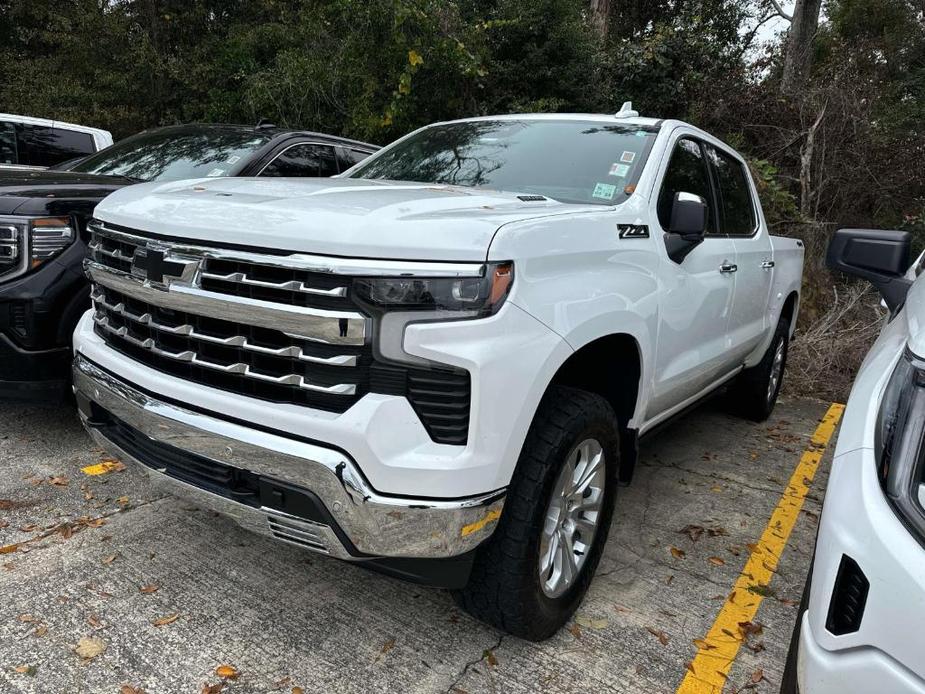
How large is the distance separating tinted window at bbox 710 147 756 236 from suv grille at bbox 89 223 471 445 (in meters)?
2.66

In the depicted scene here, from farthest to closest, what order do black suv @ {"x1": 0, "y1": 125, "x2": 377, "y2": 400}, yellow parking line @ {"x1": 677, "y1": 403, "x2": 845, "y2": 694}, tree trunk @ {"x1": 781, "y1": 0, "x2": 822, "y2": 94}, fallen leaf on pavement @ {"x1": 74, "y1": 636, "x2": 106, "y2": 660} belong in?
tree trunk @ {"x1": 781, "y1": 0, "x2": 822, "y2": 94}, black suv @ {"x1": 0, "y1": 125, "x2": 377, "y2": 400}, yellow parking line @ {"x1": 677, "y1": 403, "x2": 845, "y2": 694}, fallen leaf on pavement @ {"x1": 74, "y1": 636, "x2": 106, "y2": 660}

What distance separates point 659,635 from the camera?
104 inches

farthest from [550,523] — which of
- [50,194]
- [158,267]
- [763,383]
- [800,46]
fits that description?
[800,46]

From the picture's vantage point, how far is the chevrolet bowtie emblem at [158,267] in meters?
2.20

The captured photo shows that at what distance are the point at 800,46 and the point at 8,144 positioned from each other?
13.5 m

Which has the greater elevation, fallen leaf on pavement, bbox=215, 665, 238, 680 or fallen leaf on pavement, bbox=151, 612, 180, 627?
fallen leaf on pavement, bbox=215, 665, 238, 680

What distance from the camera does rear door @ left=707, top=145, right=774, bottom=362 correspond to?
3.99 metres

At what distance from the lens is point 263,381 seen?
2080 mm

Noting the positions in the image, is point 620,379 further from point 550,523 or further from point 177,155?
point 177,155

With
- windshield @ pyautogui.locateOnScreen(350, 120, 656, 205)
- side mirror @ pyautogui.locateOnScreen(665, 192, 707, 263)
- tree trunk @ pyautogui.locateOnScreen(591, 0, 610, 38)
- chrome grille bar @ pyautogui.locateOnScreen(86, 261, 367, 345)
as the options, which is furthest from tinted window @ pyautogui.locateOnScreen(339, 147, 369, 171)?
tree trunk @ pyautogui.locateOnScreen(591, 0, 610, 38)

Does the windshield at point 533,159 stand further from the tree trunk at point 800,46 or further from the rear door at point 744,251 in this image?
the tree trunk at point 800,46

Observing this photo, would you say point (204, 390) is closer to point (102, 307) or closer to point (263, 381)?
point (263, 381)

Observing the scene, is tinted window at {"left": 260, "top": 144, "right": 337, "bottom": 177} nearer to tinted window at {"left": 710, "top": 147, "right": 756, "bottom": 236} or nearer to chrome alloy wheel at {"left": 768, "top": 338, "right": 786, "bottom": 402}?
tinted window at {"left": 710, "top": 147, "right": 756, "bottom": 236}

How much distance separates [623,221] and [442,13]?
8775 millimetres
